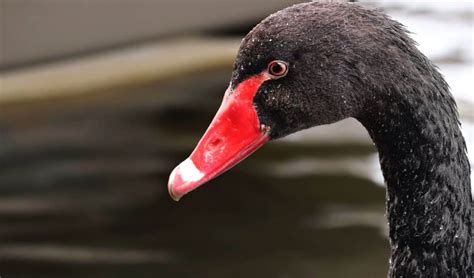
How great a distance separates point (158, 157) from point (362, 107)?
7.79 feet

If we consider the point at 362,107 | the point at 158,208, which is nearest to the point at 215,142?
the point at 362,107

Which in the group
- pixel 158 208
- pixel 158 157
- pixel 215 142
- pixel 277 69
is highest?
pixel 158 157

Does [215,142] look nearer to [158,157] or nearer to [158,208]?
[158,208]

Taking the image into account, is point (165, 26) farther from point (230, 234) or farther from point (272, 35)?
point (272, 35)

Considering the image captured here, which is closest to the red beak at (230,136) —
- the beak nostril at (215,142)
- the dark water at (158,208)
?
the beak nostril at (215,142)

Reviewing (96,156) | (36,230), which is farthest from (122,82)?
(36,230)

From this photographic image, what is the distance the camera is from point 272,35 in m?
2.42

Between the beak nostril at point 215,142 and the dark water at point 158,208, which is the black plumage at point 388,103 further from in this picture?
the dark water at point 158,208

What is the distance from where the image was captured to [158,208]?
434cm

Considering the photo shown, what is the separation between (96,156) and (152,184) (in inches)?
16.6

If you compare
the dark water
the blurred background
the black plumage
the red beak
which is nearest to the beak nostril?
the red beak

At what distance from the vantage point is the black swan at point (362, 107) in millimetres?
2420

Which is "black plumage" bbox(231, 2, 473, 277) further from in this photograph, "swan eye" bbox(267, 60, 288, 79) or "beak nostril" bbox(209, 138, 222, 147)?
"beak nostril" bbox(209, 138, 222, 147)

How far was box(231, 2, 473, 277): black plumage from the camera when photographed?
242cm
